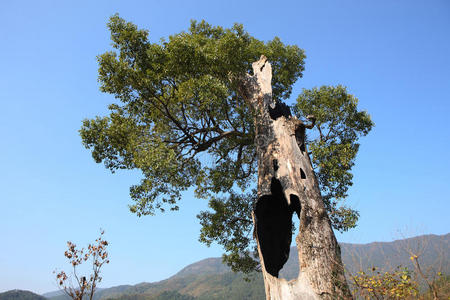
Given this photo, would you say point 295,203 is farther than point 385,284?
Yes

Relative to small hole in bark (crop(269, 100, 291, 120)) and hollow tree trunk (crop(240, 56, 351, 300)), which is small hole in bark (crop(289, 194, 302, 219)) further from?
small hole in bark (crop(269, 100, 291, 120))

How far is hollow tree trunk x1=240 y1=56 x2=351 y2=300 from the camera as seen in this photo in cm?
736

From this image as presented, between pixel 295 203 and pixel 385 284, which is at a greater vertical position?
pixel 295 203

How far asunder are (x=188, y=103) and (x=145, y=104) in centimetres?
210

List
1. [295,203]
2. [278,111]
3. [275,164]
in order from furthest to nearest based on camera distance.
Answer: [278,111]
[275,164]
[295,203]

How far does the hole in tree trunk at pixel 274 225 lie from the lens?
949cm

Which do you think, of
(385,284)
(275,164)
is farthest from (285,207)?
(385,284)

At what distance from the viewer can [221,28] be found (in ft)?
48.2

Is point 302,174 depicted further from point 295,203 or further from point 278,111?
point 278,111

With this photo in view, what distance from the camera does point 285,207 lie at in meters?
11.0

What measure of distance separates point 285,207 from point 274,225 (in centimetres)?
83

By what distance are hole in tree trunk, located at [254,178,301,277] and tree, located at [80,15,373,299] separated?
4cm

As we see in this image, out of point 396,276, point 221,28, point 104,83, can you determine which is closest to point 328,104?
point 221,28

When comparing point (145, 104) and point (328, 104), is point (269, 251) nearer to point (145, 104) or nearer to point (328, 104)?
point (328, 104)
